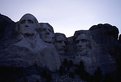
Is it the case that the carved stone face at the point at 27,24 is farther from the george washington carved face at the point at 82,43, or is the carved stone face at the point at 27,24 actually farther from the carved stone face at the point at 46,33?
the george washington carved face at the point at 82,43

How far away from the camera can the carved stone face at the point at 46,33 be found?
17.6 m

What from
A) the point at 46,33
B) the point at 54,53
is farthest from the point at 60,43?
the point at 54,53

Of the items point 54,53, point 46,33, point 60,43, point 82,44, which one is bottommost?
point 54,53

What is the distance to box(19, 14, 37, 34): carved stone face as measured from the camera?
16031 millimetres

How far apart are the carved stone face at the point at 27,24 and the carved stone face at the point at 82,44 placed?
15.3 ft

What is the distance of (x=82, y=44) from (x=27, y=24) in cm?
552

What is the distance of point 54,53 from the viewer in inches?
678

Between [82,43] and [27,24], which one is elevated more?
[27,24]

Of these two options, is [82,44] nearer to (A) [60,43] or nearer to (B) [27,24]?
(A) [60,43]

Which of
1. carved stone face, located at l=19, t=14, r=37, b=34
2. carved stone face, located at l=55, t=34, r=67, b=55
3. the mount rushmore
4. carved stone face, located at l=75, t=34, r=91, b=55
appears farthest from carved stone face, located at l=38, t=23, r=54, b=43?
carved stone face, located at l=75, t=34, r=91, b=55

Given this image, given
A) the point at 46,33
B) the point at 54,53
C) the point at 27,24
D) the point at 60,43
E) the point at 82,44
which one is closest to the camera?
the point at 27,24

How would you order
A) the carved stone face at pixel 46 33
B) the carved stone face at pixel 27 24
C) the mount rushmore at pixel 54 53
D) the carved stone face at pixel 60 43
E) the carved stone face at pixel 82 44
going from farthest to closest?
1. the carved stone face at pixel 60 43
2. the carved stone face at pixel 82 44
3. the carved stone face at pixel 46 33
4. the carved stone face at pixel 27 24
5. the mount rushmore at pixel 54 53

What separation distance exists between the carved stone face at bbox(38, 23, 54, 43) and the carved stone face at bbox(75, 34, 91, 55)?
2591mm

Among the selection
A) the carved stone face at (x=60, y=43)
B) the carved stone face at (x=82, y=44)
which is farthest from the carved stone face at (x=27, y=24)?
the carved stone face at (x=82, y=44)
